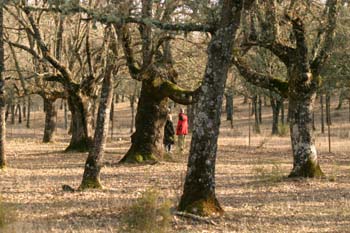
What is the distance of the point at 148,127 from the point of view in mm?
18875

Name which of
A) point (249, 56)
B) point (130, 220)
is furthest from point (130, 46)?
point (249, 56)

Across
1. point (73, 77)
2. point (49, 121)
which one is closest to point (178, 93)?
point (73, 77)

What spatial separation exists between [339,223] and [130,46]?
989 centimetres

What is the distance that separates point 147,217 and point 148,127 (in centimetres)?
1151

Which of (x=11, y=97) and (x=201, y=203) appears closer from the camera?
(x=201, y=203)

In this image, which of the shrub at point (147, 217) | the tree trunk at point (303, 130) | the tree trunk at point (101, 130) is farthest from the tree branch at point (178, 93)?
the shrub at point (147, 217)

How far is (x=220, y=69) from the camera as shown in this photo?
9.02 metres

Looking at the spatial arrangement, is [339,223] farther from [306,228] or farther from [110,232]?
[110,232]

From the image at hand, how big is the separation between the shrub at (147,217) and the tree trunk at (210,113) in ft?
4.92

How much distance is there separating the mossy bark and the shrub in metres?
16.3

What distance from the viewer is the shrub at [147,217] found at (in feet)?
24.1

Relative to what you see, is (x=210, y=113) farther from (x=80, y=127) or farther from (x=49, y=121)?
(x=49, y=121)

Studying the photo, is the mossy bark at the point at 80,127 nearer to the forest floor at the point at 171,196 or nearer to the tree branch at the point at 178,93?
the forest floor at the point at 171,196

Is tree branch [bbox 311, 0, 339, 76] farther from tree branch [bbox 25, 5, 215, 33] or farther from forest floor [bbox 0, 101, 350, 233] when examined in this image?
tree branch [bbox 25, 5, 215, 33]
